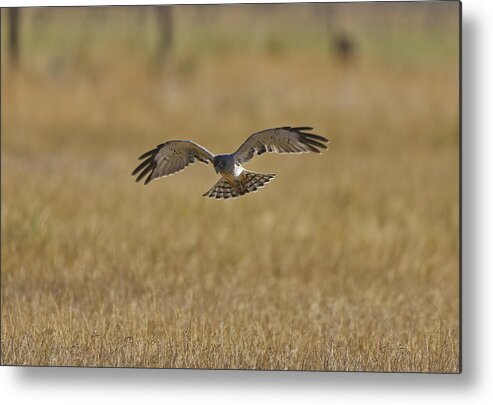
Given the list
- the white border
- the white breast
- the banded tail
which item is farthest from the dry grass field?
the white breast

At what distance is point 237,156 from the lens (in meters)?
5.89

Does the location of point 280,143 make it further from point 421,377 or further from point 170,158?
point 421,377

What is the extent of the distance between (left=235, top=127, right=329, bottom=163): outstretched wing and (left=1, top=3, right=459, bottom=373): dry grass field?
0.87m

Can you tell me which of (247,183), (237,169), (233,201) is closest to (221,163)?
(237,169)

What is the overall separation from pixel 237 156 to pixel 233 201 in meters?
2.94

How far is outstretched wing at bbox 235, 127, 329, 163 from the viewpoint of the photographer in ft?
19.4

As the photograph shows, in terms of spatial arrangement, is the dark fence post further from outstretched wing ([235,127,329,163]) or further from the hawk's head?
the hawk's head

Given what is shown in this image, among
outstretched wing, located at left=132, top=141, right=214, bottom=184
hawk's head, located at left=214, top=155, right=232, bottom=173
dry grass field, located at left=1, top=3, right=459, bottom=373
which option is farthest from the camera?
dry grass field, located at left=1, top=3, right=459, bottom=373

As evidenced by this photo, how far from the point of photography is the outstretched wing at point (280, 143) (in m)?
5.91

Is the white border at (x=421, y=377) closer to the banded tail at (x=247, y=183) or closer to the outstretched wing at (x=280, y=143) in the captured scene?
the outstretched wing at (x=280, y=143)

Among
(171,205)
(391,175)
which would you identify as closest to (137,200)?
(171,205)

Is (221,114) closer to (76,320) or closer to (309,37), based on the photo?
(309,37)

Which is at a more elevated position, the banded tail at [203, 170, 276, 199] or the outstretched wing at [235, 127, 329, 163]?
the outstretched wing at [235, 127, 329, 163]

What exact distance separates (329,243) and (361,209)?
0.56 meters
